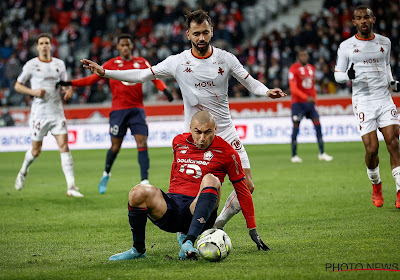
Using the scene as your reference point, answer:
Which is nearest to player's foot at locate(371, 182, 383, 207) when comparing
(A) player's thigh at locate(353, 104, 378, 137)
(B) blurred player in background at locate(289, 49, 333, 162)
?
(A) player's thigh at locate(353, 104, 378, 137)

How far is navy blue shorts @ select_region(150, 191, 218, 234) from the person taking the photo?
20.7ft

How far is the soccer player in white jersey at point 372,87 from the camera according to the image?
30.0 ft

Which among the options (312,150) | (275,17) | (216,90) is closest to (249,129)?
(312,150)

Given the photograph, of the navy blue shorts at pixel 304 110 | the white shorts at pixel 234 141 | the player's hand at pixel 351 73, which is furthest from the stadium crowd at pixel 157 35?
the white shorts at pixel 234 141

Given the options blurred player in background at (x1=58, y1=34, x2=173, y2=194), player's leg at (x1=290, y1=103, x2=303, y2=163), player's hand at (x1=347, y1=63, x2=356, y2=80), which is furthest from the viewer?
player's leg at (x1=290, y1=103, x2=303, y2=163)

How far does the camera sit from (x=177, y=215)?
6312mm

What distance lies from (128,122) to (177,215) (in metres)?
6.20

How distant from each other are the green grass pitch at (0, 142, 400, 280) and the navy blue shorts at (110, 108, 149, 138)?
1135 millimetres

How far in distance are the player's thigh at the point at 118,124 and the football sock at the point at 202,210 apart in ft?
20.9

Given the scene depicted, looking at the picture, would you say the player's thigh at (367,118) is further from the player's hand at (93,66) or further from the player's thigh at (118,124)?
the player's thigh at (118,124)

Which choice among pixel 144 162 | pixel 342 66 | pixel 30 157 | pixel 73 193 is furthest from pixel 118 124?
pixel 342 66

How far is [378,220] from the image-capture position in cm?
811

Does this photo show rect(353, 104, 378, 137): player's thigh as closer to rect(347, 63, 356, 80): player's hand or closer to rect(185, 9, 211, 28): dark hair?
rect(347, 63, 356, 80): player's hand

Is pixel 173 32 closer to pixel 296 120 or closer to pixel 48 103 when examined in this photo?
pixel 296 120
